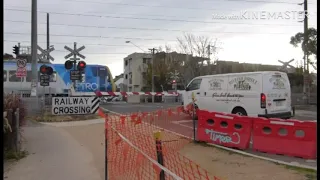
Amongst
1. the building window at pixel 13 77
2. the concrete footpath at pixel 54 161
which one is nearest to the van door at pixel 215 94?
the concrete footpath at pixel 54 161

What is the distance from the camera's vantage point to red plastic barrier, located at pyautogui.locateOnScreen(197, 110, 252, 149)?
340 inches

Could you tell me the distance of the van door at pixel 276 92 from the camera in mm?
12641

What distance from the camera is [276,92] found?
12.9 metres

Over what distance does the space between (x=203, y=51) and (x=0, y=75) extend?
42.4m

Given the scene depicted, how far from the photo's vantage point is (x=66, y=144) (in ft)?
32.0

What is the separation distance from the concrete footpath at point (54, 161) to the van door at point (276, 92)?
22.8ft

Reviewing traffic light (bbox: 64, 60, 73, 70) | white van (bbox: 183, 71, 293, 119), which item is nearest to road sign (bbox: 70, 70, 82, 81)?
traffic light (bbox: 64, 60, 73, 70)

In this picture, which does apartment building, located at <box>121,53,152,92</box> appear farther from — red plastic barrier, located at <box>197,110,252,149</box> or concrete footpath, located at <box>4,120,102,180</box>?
red plastic barrier, located at <box>197,110,252,149</box>

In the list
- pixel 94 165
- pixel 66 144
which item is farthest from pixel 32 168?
pixel 66 144

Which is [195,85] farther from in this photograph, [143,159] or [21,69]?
[143,159]

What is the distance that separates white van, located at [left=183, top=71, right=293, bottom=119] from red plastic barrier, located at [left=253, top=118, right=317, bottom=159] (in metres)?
4.39

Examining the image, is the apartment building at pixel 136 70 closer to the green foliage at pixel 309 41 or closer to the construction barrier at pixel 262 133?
the green foliage at pixel 309 41

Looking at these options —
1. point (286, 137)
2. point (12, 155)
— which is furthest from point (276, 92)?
point (12, 155)

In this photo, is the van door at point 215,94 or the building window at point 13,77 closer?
the van door at point 215,94
